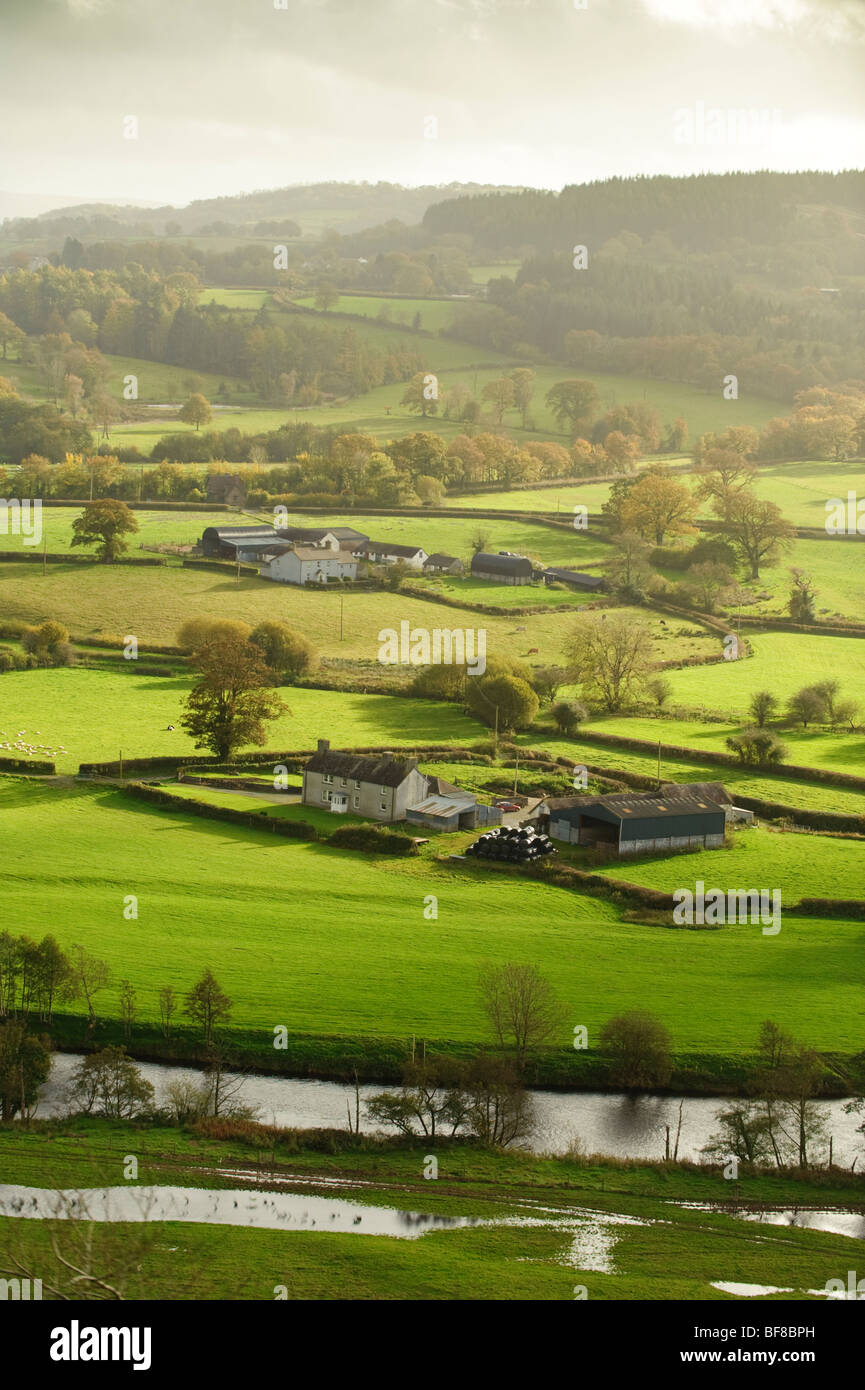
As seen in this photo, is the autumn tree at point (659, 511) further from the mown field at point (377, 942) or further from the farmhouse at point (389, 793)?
the mown field at point (377, 942)

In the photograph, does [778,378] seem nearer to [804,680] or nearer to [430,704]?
[804,680]

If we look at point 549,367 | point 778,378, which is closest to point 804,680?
point 778,378

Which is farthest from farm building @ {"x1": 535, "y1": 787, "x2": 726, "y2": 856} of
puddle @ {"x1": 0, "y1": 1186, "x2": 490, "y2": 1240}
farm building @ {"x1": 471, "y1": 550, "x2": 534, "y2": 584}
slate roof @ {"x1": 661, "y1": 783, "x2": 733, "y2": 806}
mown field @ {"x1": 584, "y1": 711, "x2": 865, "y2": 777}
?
farm building @ {"x1": 471, "y1": 550, "x2": 534, "y2": 584}

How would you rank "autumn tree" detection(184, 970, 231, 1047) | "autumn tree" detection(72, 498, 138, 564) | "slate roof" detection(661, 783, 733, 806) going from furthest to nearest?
"autumn tree" detection(72, 498, 138, 564)
"slate roof" detection(661, 783, 733, 806)
"autumn tree" detection(184, 970, 231, 1047)

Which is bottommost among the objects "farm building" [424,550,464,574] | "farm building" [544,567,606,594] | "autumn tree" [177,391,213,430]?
"farm building" [544,567,606,594]

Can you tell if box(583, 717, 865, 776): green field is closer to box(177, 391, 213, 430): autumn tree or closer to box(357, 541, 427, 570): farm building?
box(357, 541, 427, 570): farm building

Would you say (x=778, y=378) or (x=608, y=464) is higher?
(x=778, y=378)
